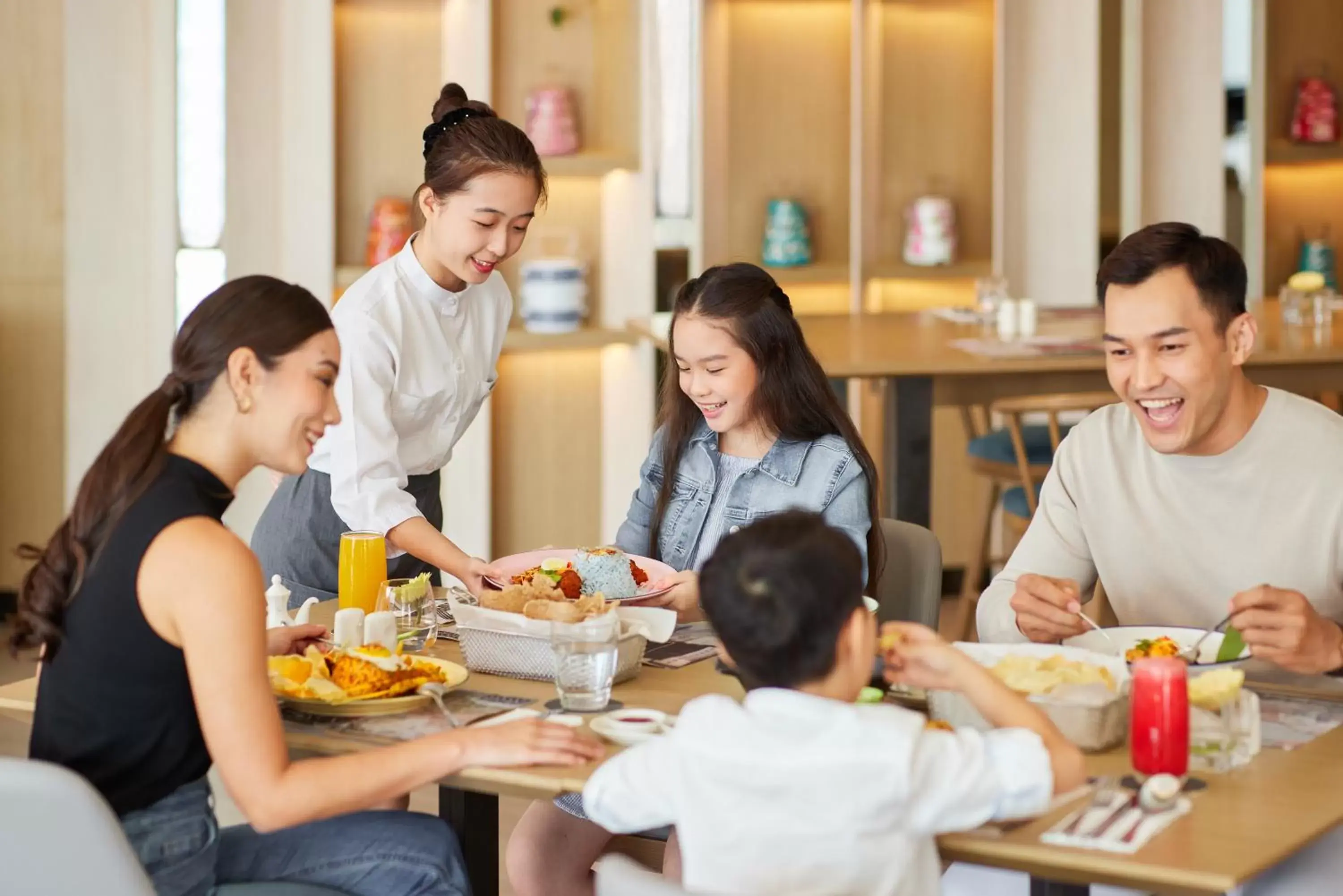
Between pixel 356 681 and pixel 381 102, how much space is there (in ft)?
10.7

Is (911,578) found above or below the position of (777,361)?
below

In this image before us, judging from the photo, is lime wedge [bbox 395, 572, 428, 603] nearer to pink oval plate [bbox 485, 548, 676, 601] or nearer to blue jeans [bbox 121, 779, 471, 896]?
pink oval plate [bbox 485, 548, 676, 601]

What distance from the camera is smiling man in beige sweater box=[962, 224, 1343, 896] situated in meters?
2.16

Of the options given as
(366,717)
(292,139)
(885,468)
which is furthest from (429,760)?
(292,139)

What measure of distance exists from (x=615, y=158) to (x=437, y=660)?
10.1 ft

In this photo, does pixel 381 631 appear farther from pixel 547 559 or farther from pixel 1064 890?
pixel 1064 890

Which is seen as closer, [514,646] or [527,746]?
[527,746]

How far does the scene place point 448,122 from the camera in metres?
2.74

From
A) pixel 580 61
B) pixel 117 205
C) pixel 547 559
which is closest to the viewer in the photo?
pixel 547 559

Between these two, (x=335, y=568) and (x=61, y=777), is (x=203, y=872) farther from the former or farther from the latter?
(x=335, y=568)

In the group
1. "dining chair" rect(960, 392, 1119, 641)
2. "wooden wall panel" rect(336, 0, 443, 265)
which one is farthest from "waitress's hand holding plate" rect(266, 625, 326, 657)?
"wooden wall panel" rect(336, 0, 443, 265)

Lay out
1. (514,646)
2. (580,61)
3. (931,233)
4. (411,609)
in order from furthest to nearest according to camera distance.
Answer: (931,233) → (580,61) → (411,609) → (514,646)

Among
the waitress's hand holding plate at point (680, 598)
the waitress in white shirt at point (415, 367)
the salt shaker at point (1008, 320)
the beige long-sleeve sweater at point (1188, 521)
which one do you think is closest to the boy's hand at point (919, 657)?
the beige long-sleeve sweater at point (1188, 521)

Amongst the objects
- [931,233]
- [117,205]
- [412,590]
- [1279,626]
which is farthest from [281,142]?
[1279,626]
